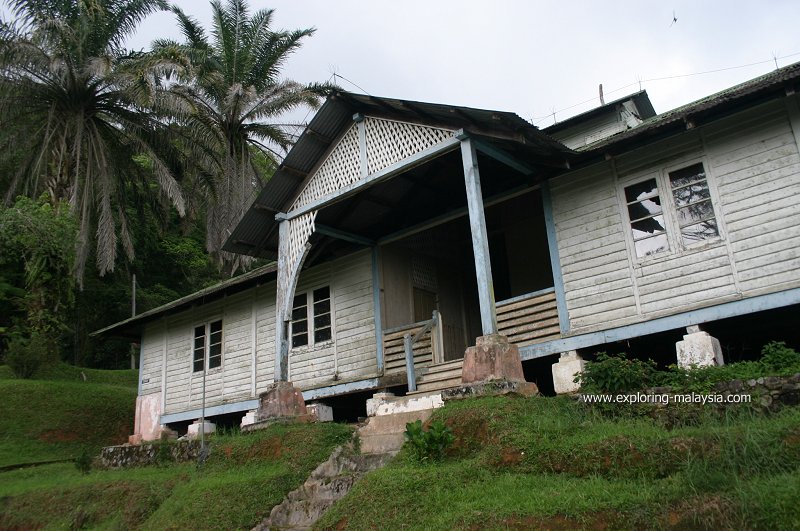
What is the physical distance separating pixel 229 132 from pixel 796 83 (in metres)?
19.6

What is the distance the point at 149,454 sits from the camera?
12.4m

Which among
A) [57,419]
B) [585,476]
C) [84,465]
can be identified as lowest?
[585,476]

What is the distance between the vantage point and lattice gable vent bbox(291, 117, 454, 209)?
1081 cm

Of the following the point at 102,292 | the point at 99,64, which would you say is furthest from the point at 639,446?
the point at 102,292

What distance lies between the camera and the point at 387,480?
7.05 metres

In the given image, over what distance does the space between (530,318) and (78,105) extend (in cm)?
1728

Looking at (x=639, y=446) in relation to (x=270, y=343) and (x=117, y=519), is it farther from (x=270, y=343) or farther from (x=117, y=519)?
(x=270, y=343)

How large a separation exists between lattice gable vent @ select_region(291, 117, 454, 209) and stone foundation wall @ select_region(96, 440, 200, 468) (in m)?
4.86

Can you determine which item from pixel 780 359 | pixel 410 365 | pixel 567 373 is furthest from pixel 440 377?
pixel 780 359

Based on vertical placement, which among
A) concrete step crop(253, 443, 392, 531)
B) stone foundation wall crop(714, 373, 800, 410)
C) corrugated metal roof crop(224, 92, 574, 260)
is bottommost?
concrete step crop(253, 443, 392, 531)

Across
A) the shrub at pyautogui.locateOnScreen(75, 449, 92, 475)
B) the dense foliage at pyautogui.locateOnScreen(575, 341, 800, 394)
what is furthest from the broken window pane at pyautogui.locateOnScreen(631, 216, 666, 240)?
the shrub at pyautogui.locateOnScreen(75, 449, 92, 475)

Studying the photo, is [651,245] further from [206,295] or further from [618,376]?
[206,295]

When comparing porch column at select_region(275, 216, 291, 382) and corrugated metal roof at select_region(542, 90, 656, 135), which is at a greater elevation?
corrugated metal roof at select_region(542, 90, 656, 135)

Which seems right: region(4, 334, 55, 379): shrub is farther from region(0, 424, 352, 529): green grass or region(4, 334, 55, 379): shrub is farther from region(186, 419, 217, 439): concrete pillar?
region(0, 424, 352, 529): green grass
